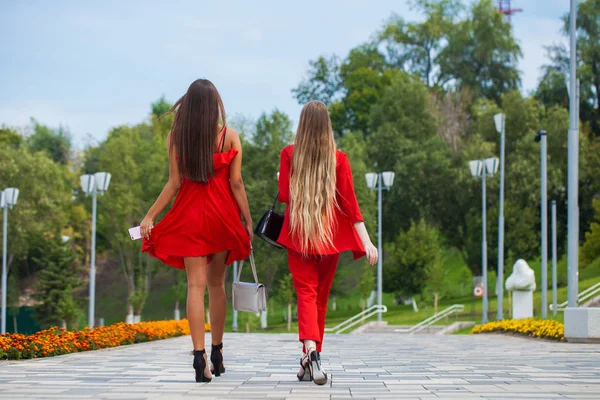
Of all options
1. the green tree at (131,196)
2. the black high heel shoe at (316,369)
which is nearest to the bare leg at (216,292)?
the black high heel shoe at (316,369)

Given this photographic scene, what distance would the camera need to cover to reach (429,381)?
295 inches

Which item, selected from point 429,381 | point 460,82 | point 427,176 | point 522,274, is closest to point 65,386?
point 429,381

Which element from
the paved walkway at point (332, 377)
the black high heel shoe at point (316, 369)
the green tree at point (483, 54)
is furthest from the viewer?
the green tree at point (483, 54)

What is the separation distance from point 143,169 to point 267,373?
4851cm

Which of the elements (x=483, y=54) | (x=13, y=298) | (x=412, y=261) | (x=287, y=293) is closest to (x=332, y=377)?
(x=287, y=293)

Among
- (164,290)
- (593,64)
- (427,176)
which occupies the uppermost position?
(593,64)

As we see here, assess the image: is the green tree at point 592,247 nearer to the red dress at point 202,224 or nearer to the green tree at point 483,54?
the green tree at point 483,54

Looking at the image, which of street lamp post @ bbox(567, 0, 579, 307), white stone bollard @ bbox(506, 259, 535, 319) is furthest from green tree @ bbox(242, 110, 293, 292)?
street lamp post @ bbox(567, 0, 579, 307)

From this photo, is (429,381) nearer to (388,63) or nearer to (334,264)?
(334,264)

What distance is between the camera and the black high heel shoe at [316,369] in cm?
691

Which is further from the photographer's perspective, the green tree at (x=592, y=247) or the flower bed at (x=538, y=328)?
the green tree at (x=592, y=247)

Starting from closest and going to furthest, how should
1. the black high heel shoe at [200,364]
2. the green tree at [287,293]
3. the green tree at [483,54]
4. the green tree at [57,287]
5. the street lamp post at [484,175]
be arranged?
the black high heel shoe at [200,364] → the street lamp post at [484,175] → the green tree at [287,293] → the green tree at [57,287] → the green tree at [483,54]

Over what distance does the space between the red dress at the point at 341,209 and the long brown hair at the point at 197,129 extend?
60 cm

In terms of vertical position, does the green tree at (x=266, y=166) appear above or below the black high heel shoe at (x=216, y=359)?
above
